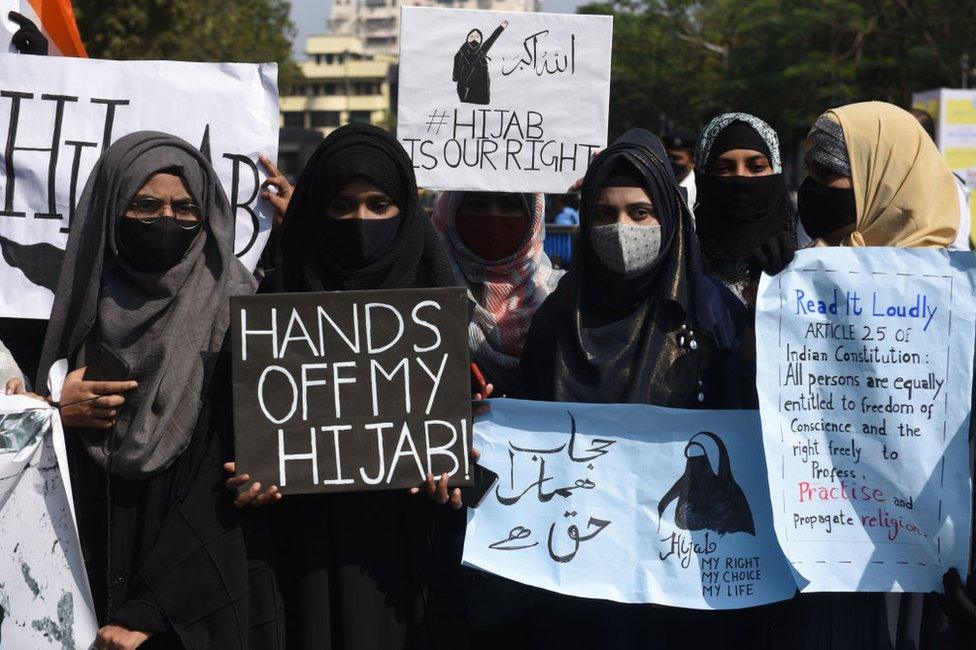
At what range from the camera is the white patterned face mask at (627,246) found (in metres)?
3.16

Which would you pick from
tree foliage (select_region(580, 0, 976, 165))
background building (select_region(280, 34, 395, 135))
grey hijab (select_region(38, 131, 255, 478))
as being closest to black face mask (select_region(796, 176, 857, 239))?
grey hijab (select_region(38, 131, 255, 478))

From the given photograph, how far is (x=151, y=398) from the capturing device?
295 cm

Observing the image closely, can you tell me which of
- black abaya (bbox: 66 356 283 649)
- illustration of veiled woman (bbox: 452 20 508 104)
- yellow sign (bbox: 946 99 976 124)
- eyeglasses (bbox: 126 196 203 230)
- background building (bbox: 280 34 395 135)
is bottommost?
black abaya (bbox: 66 356 283 649)

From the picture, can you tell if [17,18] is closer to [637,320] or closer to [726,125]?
[726,125]

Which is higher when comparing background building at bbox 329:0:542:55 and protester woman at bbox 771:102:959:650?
background building at bbox 329:0:542:55

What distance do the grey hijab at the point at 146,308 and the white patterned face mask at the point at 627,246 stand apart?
91 centimetres

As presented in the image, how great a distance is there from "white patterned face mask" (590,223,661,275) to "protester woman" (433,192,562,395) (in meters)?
0.69

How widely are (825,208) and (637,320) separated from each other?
1.88 feet

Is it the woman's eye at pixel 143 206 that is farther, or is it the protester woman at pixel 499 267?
the protester woman at pixel 499 267

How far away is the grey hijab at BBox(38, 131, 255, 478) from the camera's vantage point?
9.63ft

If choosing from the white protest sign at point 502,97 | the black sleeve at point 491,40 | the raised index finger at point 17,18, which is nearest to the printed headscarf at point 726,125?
the white protest sign at point 502,97

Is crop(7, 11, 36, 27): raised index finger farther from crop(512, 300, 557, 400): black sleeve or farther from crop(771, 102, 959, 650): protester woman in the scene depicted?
crop(771, 102, 959, 650): protester woman

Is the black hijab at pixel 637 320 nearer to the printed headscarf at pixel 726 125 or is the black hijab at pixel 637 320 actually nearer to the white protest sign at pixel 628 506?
the white protest sign at pixel 628 506

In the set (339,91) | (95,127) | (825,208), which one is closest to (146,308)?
(95,127)
